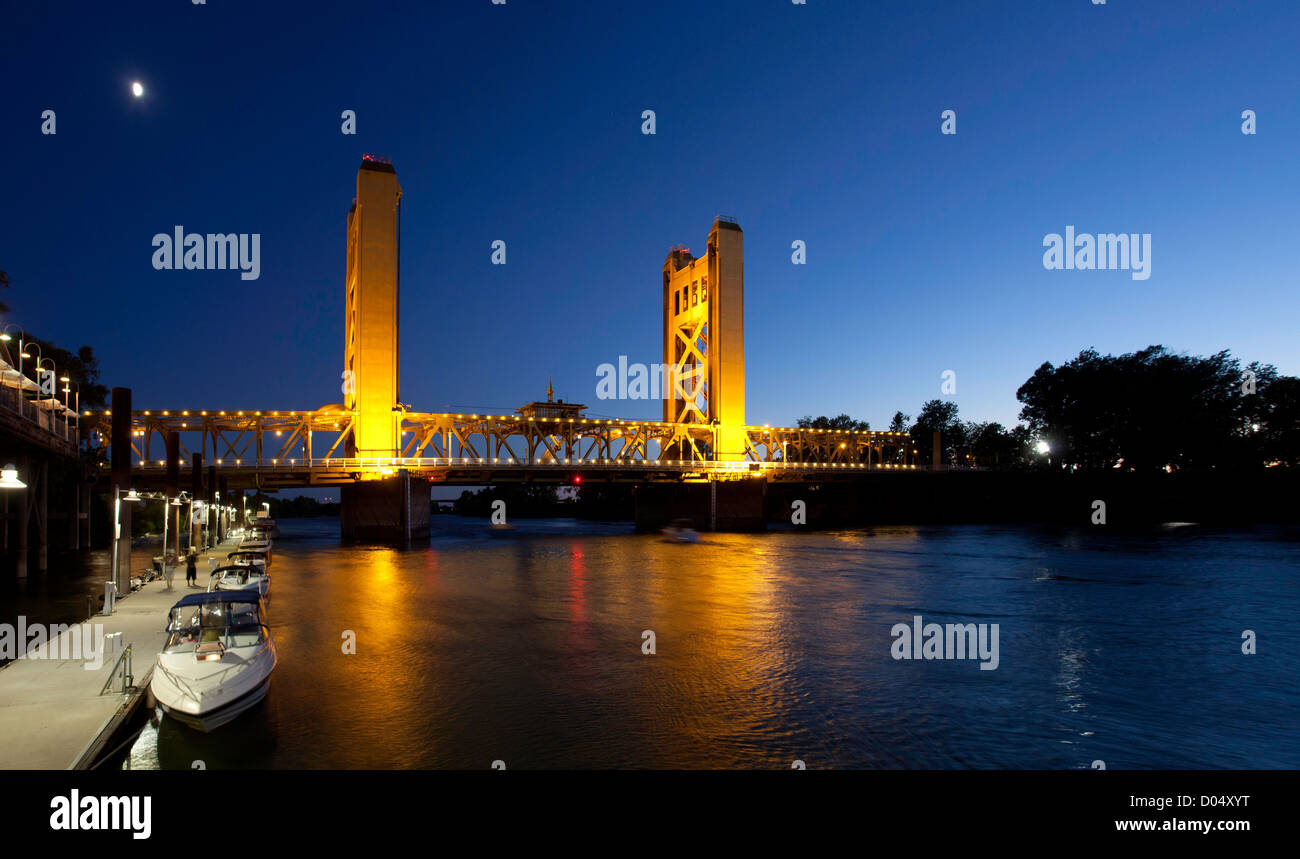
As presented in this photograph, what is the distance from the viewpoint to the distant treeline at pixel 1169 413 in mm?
125812

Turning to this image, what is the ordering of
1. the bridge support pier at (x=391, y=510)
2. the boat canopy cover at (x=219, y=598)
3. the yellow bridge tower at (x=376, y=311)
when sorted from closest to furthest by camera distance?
the boat canopy cover at (x=219, y=598) < the bridge support pier at (x=391, y=510) < the yellow bridge tower at (x=376, y=311)

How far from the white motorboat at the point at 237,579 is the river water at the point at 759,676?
1.66 meters

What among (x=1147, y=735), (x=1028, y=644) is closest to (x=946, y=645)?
(x=1028, y=644)

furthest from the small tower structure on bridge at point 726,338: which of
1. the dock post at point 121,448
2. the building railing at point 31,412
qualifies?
the dock post at point 121,448

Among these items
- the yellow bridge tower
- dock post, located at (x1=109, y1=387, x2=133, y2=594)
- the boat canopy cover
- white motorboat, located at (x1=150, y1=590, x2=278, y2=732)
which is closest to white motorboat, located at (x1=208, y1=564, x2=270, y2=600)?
dock post, located at (x1=109, y1=387, x2=133, y2=594)

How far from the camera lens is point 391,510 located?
274 ft

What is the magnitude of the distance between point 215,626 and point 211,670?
313cm

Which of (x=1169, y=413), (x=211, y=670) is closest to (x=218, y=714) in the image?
(x=211, y=670)

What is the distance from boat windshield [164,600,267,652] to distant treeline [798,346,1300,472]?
145100 millimetres

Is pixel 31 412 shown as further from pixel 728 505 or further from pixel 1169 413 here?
pixel 1169 413

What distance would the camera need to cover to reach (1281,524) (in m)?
108

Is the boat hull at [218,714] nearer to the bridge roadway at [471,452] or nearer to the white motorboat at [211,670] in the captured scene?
the white motorboat at [211,670]

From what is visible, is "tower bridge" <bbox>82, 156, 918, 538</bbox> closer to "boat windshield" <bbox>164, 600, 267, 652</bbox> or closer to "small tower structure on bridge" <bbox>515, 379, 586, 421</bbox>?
"small tower structure on bridge" <bbox>515, 379, 586, 421</bbox>
